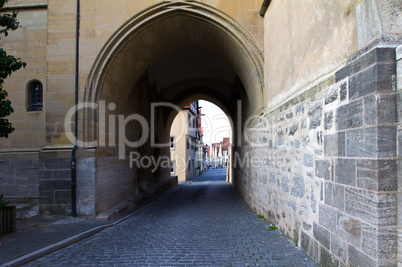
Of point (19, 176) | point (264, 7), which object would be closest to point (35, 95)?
point (19, 176)

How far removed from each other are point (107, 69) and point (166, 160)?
10282 mm

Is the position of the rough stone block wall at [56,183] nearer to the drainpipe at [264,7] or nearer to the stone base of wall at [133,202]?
the stone base of wall at [133,202]

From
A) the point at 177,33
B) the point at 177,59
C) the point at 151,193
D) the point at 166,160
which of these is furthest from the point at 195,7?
the point at 166,160

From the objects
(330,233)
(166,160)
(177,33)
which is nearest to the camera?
(330,233)

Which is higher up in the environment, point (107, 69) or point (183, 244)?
point (107, 69)

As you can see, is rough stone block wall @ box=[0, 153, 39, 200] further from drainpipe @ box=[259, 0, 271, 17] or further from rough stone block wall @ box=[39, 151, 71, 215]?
drainpipe @ box=[259, 0, 271, 17]

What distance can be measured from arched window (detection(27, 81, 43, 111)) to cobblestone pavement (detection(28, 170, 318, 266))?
4931mm

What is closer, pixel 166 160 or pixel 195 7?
pixel 195 7

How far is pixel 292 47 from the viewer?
16.4ft

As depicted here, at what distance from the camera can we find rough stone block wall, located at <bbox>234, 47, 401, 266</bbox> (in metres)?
2.48

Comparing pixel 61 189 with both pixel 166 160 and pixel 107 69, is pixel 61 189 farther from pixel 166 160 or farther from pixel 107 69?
pixel 166 160

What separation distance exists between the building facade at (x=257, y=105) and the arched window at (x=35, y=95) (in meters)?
0.04

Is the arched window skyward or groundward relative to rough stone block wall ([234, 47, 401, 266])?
skyward

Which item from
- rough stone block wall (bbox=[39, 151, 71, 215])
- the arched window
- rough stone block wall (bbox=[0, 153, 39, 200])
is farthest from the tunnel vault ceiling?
rough stone block wall (bbox=[0, 153, 39, 200])
